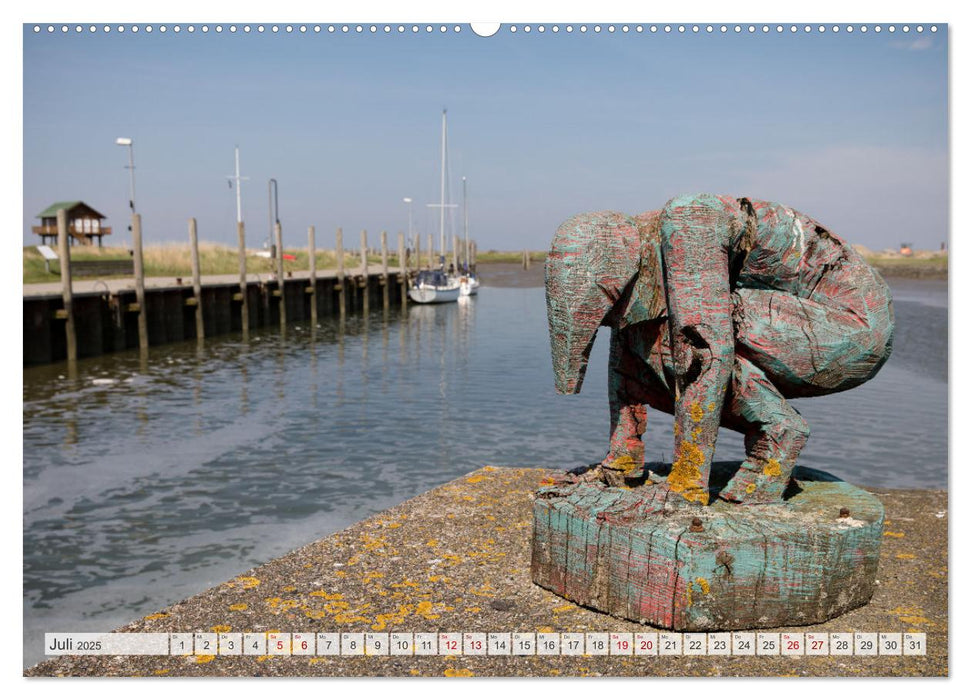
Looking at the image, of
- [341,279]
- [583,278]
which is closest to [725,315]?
[583,278]

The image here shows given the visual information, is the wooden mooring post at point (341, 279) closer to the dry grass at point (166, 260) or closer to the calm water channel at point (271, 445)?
the dry grass at point (166, 260)

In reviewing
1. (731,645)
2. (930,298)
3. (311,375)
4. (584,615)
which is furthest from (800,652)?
(930,298)

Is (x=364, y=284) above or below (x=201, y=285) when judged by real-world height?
below

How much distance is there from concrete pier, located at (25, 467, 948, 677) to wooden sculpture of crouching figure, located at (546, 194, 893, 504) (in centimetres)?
88

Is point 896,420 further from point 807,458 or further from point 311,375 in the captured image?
point 311,375

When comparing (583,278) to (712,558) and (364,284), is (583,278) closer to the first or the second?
(712,558)

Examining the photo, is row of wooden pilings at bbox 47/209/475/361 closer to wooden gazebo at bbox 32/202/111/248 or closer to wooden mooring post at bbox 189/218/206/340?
wooden mooring post at bbox 189/218/206/340

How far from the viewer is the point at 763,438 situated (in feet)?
14.9

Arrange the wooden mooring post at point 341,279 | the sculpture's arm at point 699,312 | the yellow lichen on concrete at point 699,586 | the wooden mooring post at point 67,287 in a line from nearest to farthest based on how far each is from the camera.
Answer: the yellow lichen on concrete at point 699,586
the sculpture's arm at point 699,312
the wooden mooring post at point 67,287
the wooden mooring post at point 341,279

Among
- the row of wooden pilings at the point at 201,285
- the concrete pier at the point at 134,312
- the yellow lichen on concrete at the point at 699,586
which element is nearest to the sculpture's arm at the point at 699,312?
the yellow lichen on concrete at the point at 699,586

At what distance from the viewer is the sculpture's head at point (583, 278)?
14.2ft

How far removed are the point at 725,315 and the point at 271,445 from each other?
8174 millimetres

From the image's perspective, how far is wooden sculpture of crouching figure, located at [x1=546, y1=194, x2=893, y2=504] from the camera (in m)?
4.30

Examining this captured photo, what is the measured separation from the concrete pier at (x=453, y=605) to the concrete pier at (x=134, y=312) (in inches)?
586
